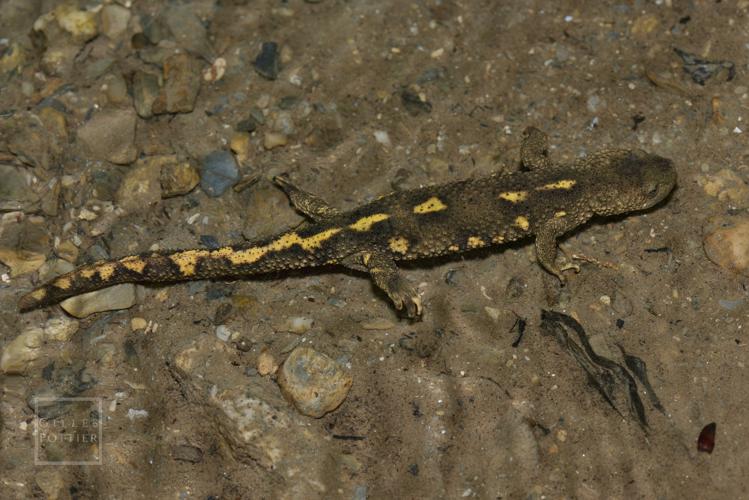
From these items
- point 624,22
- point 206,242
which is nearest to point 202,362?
point 206,242

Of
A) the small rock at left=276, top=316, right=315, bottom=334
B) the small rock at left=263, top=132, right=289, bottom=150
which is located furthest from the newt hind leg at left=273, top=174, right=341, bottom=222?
the small rock at left=276, top=316, right=315, bottom=334

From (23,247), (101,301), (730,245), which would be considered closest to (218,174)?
(101,301)

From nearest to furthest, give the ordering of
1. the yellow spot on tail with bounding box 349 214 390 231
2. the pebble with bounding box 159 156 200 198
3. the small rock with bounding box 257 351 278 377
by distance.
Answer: the small rock with bounding box 257 351 278 377 < the yellow spot on tail with bounding box 349 214 390 231 < the pebble with bounding box 159 156 200 198

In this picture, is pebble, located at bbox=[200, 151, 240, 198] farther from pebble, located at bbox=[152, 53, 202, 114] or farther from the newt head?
the newt head

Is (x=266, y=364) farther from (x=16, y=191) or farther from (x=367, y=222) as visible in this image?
(x=16, y=191)

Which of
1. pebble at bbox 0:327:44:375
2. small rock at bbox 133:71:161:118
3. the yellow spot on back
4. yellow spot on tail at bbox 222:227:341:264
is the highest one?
small rock at bbox 133:71:161:118

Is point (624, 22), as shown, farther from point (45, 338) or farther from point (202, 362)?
point (45, 338)

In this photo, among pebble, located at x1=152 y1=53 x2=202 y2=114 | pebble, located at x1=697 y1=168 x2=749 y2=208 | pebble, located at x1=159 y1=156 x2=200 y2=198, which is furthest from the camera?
pebble, located at x1=152 y1=53 x2=202 y2=114

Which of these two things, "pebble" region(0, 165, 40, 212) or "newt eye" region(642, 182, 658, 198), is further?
"pebble" region(0, 165, 40, 212)

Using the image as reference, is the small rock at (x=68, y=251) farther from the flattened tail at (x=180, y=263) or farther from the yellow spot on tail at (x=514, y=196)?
the yellow spot on tail at (x=514, y=196)
